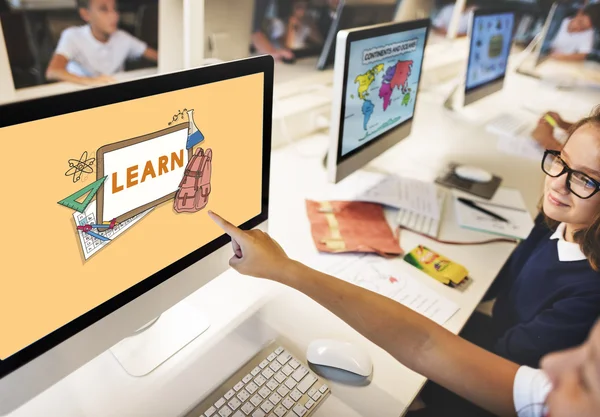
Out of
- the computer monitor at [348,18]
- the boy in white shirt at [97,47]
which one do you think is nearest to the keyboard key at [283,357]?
the computer monitor at [348,18]

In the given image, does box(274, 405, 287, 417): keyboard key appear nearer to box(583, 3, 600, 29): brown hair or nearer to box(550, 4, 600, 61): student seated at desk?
box(550, 4, 600, 61): student seated at desk

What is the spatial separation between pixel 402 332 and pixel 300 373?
0.60 feet

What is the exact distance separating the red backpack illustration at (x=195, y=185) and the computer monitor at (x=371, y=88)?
1.50 ft

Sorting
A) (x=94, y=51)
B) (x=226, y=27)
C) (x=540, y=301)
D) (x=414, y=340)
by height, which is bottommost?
(x=540, y=301)

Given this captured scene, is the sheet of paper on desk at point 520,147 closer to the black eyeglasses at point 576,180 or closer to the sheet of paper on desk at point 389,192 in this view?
the sheet of paper on desk at point 389,192

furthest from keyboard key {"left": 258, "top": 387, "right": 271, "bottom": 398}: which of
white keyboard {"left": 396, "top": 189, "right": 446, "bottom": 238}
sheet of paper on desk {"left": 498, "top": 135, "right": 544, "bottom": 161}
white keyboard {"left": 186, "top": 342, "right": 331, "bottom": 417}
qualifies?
sheet of paper on desk {"left": 498, "top": 135, "right": 544, "bottom": 161}

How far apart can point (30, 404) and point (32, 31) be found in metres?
2.69

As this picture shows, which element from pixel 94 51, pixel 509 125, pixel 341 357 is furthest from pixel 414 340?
pixel 94 51

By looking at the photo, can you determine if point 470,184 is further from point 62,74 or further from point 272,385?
point 62,74

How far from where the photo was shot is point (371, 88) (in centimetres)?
115

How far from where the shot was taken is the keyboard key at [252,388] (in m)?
0.71

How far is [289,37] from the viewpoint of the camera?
237 centimetres

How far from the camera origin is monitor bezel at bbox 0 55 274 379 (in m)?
0.49

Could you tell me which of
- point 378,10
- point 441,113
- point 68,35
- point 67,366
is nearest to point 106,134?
point 67,366
